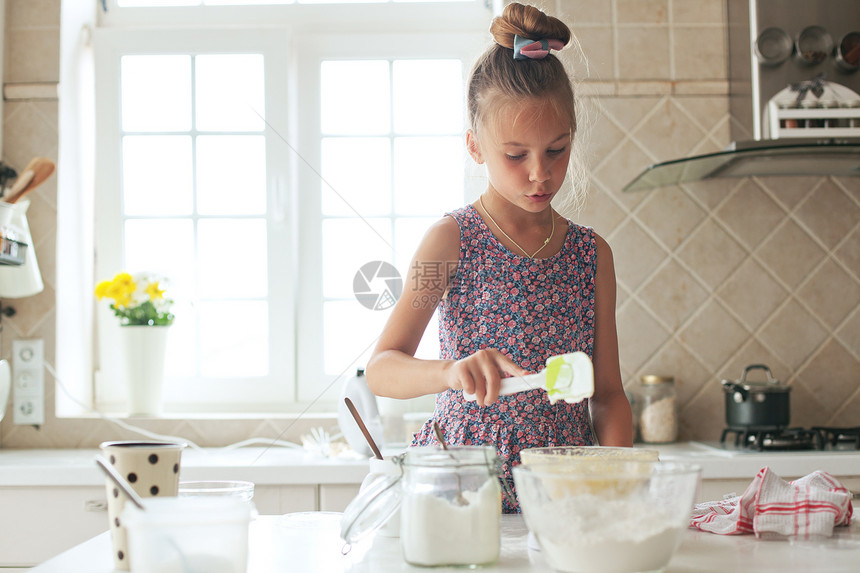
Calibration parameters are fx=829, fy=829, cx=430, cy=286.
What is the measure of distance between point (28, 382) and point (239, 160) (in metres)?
0.75

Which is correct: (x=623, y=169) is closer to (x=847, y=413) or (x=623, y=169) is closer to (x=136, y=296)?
(x=847, y=413)

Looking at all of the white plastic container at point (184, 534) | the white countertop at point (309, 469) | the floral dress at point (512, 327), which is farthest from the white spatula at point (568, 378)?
the white countertop at point (309, 469)

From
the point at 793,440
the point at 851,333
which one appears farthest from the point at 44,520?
the point at 851,333

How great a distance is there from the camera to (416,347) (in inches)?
40.6

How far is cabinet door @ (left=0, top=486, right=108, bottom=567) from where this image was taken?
5.25 feet

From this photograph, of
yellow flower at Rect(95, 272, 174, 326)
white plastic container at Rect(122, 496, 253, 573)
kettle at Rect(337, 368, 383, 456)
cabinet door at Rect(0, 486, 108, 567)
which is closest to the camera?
white plastic container at Rect(122, 496, 253, 573)

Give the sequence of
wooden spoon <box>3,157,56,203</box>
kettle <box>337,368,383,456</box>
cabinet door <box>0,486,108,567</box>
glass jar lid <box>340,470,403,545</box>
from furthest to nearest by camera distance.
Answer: wooden spoon <box>3,157,56,203</box>, kettle <box>337,368,383,456</box>, cabinet door <box>0,486,108,567</box>, glass jar lid <box>340,470,403,545</box>

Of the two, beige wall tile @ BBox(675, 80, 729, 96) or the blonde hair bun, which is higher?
beige wall tile @ BBox(675, 80, 729, 96)

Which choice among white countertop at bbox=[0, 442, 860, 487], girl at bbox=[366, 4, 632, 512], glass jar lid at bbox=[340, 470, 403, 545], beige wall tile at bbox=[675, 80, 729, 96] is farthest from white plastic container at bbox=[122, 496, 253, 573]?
beige wall tile at bbox=[675, 80, 729, 96]

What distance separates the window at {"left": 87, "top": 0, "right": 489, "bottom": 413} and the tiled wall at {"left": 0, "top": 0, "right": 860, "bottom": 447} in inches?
6.4

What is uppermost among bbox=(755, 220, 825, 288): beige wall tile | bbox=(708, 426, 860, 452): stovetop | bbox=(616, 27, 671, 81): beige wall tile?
bbox=(616, 27, 671, 81): beige wall tile

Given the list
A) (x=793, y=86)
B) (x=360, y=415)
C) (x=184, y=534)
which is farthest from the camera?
(x=793, y=86)

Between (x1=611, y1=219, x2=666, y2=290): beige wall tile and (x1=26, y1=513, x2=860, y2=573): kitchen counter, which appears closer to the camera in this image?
(x1=26, y1=513, x2=860, y2=573): kitchen counter

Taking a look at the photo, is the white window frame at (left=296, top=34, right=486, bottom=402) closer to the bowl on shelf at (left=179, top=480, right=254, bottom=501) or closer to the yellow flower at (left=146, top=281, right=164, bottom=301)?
A: the yellow flower at (left=146, top=281, right=164, bottom=301)
